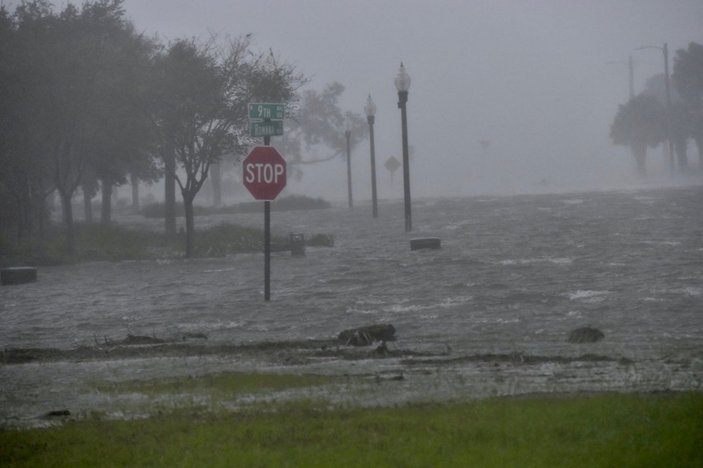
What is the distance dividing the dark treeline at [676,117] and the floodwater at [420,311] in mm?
66305

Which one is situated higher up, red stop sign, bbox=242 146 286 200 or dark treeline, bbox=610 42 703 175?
dark treeline, bbox=610 42 703 175

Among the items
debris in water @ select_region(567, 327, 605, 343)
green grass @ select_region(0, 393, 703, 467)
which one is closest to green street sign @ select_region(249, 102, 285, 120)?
debris in water @ select_region(567, 327, 605, 343)

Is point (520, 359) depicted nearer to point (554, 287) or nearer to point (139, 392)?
point (139, 392)

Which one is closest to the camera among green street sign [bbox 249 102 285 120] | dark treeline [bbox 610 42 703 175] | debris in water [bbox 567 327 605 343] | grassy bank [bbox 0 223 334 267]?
debris in water [bbox 567 327 605 343]

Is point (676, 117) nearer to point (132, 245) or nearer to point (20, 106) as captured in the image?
point (132, 245)

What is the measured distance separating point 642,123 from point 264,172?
334 feet

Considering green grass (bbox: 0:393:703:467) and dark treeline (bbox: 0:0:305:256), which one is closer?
green grass (bbox: 0:393:703:467)

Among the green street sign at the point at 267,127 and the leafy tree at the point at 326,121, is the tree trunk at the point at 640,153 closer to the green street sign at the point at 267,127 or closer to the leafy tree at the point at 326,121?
the leafy tree at the point at 326,121

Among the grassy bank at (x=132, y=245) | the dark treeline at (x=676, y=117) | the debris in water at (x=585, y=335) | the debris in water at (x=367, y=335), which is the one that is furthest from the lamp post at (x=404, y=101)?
the dark treeline at (x=676, y=117)

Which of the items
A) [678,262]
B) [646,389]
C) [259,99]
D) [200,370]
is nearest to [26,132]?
[259,99]

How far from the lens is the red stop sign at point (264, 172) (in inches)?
859

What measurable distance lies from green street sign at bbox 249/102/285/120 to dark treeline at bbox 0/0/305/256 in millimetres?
15444

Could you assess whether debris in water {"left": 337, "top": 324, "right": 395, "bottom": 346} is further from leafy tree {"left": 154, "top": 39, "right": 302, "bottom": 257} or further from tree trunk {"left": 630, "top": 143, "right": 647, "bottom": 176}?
tree trunk {"left": 630, "top": 143, "right": 647, "bottom": 176}

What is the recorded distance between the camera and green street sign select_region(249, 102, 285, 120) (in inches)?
858
